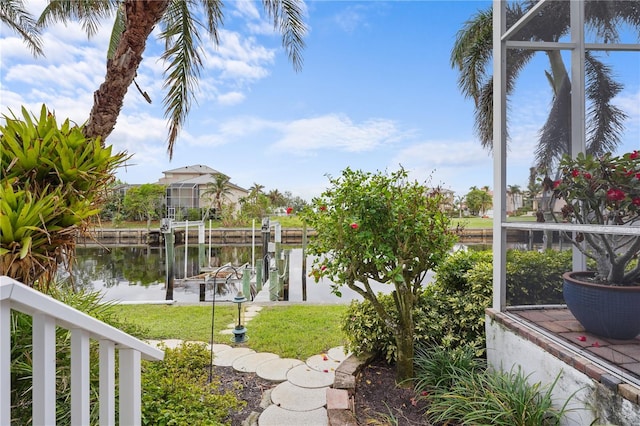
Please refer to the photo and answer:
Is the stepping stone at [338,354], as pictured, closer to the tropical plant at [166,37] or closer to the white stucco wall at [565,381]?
the white stucco wall at [565,381]

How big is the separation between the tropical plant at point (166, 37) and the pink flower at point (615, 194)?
151 inches

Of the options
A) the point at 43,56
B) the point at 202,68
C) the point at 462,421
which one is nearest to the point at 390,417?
the point at 462,421

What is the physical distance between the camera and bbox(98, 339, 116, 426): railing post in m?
1.12

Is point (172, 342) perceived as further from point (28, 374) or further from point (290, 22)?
point (290, 22)

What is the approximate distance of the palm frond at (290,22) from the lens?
509cm

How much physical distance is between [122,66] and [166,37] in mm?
2724

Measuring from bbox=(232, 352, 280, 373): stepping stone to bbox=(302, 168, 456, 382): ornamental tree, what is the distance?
50.5 inches

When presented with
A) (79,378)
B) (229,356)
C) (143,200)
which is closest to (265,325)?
(229,356)

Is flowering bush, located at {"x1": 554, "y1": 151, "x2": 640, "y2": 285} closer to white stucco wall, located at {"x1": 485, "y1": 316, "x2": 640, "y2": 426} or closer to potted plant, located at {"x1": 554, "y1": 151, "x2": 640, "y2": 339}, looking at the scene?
potted plant, located at {"x1": 554, "y1": 151, "x2": 640, "y2": 339}

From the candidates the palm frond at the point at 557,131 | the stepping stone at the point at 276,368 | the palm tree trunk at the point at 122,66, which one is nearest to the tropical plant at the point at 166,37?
the palm tree trunk at the point at 122,66

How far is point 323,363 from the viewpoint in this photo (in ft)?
10.9

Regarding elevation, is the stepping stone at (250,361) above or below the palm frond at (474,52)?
below

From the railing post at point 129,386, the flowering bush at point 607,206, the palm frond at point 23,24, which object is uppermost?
the palm frond at point 23,24

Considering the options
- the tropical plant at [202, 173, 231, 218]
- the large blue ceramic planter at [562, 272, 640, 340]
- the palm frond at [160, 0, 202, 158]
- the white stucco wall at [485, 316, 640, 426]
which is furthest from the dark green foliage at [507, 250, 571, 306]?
the tropical plant at [202, 173, 231, 218]
